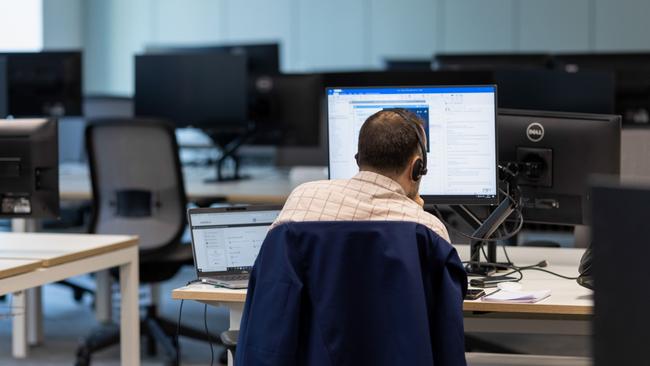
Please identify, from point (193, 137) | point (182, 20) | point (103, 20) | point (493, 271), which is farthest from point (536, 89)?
point (103, 20)

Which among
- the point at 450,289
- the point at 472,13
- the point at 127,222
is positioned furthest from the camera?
the point at 472,13

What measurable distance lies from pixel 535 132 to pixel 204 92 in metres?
2.39

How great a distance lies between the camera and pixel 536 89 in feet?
12.1

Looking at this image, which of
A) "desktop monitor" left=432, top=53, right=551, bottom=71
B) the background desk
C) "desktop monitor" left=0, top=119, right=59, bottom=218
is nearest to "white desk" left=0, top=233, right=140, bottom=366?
"desktop monitor" left=0, top=119, right=59, bottom=218

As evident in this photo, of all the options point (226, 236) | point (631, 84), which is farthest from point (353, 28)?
point (226, 236)

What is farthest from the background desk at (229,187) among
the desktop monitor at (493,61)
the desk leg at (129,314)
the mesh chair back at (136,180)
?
the desk leg at (129,314)

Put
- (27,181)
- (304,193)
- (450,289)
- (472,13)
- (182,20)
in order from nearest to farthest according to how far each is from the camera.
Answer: (450,289)
(304,193)
(27,181)
(472,13)
(182,20)

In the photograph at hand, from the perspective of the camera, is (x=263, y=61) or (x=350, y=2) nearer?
(x=263, y=61)

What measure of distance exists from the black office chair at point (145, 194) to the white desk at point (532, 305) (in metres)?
1.53

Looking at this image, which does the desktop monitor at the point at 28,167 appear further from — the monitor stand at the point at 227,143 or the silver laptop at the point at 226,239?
the monitor stand at the point at 227,143

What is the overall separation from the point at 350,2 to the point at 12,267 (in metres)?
5.60

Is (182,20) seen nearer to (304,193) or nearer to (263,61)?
(263,61)

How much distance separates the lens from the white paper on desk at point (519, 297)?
230 cm

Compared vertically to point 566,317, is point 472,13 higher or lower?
higher
